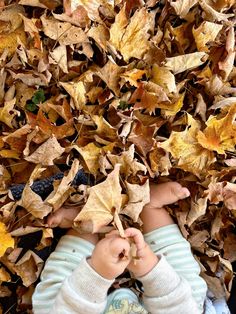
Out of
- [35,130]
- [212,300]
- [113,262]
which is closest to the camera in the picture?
[113,262]

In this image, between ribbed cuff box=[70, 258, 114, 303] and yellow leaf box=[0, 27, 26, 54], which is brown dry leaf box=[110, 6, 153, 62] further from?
ribbed cuff box=[70, 258, 114, 303]

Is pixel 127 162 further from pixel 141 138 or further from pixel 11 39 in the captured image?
pixel 11 39

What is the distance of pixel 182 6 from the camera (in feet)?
5.46

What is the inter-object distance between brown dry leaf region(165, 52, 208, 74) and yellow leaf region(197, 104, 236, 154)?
0.13 meters

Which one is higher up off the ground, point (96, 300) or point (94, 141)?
point (94, 141)

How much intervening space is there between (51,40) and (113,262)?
0.54 metres

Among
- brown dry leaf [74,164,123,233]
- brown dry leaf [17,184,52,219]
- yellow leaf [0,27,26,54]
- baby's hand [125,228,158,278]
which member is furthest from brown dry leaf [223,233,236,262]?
yellow leaf [0,27,26,54]

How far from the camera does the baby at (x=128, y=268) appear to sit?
4.79 feet

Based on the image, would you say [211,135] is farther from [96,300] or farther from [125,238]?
[96,300]

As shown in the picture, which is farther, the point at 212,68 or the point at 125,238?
the point at 212,68

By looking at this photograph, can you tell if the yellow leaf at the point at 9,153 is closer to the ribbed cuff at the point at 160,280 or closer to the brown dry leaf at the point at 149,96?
the brown dry leaf at the point at 149,96

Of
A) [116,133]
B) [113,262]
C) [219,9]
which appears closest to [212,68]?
[219,9]

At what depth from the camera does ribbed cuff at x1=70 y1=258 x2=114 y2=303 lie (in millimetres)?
1460

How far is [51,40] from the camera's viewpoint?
165 cm
